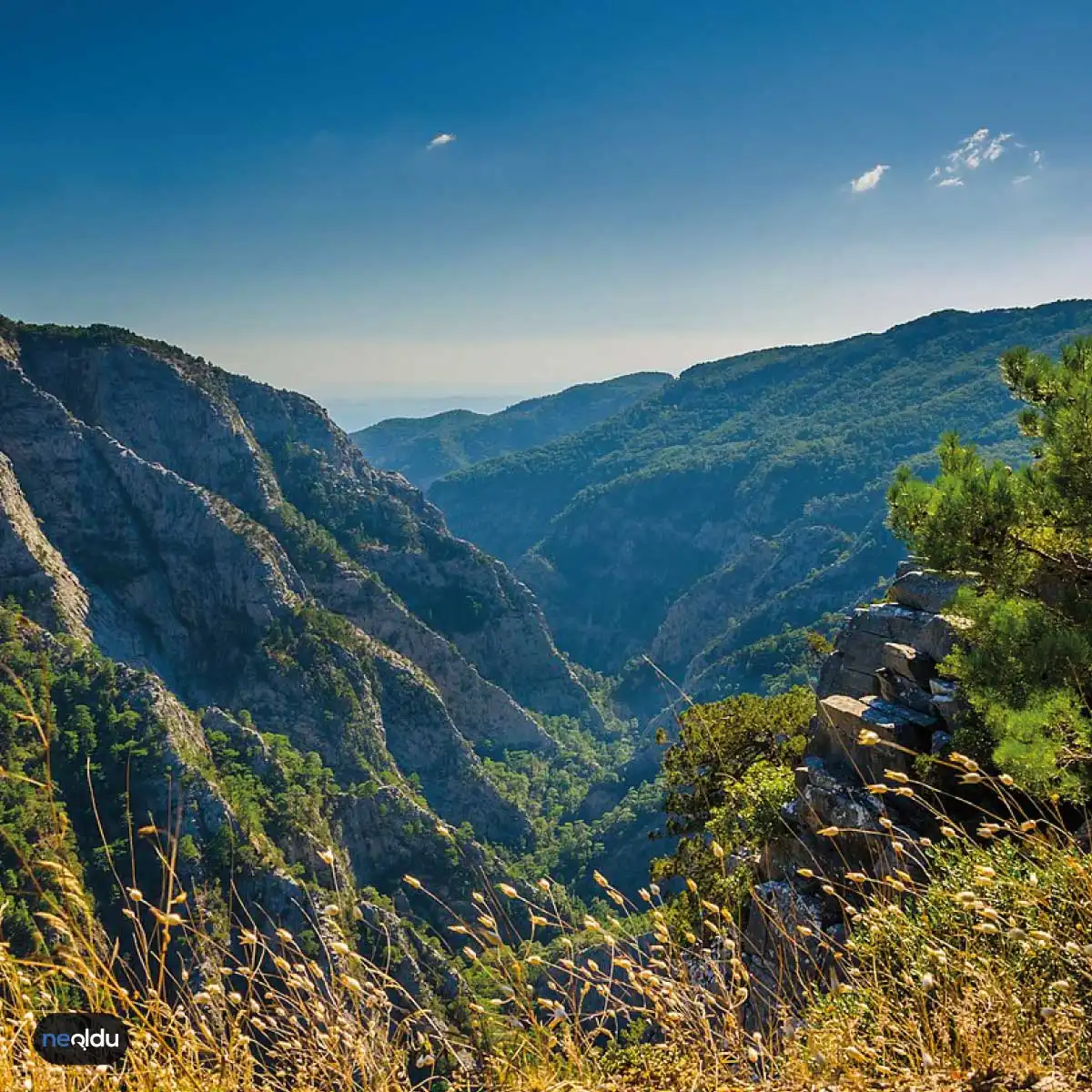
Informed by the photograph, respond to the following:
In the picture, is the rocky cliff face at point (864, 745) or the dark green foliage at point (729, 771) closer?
the rocky cliff face at point (864, 745)

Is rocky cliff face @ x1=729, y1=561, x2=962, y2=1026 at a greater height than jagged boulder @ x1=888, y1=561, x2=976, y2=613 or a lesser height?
lesser

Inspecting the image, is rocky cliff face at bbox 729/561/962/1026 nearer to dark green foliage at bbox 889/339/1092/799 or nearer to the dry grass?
dark green foliage at bbox 889/339/1092/799

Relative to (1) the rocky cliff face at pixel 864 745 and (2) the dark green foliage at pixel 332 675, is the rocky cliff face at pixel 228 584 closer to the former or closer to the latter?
(2) the dark green foliage at pixel 332 675

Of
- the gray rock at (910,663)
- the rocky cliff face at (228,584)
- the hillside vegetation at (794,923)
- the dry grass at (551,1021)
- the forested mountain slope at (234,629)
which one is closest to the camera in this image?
the dry grass at (551,1021)

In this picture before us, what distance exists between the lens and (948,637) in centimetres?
1393

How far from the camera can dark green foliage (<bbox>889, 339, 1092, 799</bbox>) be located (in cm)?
721

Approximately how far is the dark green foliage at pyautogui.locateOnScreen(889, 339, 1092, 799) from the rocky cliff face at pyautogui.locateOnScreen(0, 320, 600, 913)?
241ft

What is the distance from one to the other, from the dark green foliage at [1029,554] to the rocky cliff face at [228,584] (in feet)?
241

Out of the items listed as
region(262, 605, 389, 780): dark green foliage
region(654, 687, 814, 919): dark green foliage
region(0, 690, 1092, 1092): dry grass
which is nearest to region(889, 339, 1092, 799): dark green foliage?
region(0, 690, 1092, 1092): dry grass

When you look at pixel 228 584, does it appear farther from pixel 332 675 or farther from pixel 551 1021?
pixel 551 1021

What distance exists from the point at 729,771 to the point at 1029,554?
1133 cm

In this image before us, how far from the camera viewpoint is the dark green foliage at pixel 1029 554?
7215mm

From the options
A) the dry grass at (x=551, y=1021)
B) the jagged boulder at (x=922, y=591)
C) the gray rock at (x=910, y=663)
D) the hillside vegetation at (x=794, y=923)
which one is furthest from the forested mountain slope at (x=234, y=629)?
the dry grass at (x=551, y=1021)

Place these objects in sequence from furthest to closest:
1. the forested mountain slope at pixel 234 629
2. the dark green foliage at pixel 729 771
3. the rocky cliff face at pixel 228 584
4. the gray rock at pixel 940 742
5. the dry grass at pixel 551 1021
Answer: the rocky cliff face at pixel 228 584
the forested mountain slope at pixel 234 629
the dark green foliage at pixel 729 771
the gray rock at pixel 940 742
the dry grass at pixel 551 1021
